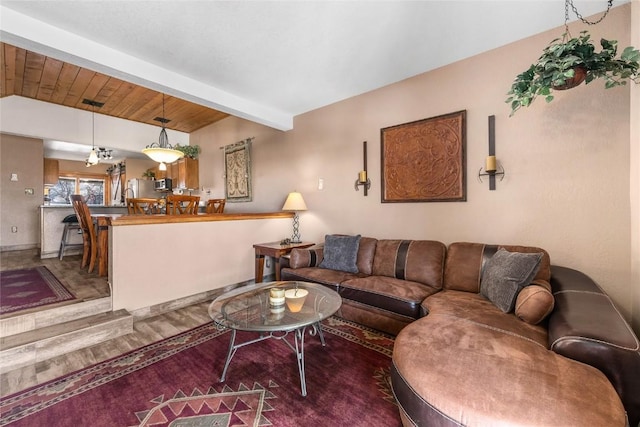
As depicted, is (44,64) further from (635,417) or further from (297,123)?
(635,417)

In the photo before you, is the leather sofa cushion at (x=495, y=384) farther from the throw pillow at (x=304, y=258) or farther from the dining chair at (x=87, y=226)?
the dining chair at (x=87, y=226)

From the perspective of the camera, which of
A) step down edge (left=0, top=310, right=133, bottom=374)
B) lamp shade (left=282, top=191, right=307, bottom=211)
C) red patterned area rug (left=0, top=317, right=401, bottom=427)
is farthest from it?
lamp shade (left=282, top=191, right=307, bottom=211)

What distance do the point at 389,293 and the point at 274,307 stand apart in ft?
3.22

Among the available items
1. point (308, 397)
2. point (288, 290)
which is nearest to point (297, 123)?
point (288, 290)

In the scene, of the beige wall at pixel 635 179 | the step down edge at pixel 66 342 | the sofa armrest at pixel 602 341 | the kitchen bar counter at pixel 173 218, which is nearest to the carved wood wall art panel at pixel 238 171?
the kitchen bar counter at pixel 173 218

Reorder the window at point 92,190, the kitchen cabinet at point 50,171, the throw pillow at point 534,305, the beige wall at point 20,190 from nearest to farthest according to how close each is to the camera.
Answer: the throw pillow at point 534,305
the beige wall at point 20,190
the kitchen cabinet at point 50,171
the window at point 92,190

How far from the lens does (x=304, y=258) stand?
3.06 metres

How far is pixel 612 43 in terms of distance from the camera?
150cm

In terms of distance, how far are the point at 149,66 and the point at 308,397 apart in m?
3.28

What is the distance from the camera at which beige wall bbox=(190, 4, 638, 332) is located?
77.5 inches

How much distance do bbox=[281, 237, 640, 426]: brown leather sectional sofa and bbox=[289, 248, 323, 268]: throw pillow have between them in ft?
3.92

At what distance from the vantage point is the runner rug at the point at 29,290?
2353mm

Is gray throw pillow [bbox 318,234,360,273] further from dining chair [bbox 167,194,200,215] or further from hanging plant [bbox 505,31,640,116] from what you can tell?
hanging plant [bbox 505,31,640,116]

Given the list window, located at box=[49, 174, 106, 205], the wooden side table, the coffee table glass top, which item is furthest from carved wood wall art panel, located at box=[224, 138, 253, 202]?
window, located at box=[49, 174, 106, 205]
